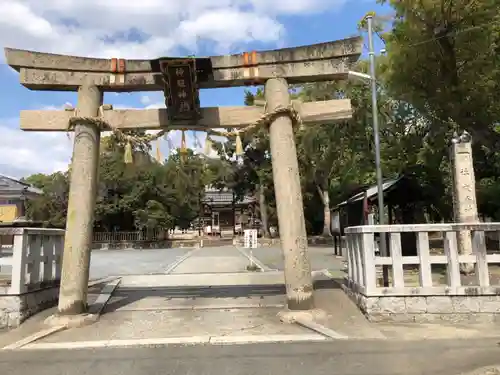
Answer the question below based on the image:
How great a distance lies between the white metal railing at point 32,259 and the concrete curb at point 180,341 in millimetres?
1677

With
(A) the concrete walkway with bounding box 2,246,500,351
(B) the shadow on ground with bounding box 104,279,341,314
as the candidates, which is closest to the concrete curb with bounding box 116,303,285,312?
(A) the concrete walkway with bounding box 2,246,500,351

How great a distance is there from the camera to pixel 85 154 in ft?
28.6

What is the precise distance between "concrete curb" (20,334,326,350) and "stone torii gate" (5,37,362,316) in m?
1.51

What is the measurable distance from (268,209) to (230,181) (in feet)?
17.6

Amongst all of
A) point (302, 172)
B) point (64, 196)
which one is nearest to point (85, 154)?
point (302, 172)

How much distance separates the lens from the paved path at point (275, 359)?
18.2 ft

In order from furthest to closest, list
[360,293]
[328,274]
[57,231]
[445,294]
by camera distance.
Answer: [328,274] < [57,231] < [360,293] < [445,294]

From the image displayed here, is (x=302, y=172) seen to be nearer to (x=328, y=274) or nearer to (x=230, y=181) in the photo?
(x=230, y=181)

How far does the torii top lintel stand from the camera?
348 inches

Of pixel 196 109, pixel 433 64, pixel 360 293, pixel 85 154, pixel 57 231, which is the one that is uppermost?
pixel 433 64

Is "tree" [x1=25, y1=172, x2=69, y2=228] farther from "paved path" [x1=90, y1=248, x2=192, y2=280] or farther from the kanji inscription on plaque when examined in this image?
the kanji inscription on plaque

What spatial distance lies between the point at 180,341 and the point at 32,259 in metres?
3.69

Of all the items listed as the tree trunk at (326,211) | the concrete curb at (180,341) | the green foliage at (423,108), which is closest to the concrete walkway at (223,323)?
the concrete curb at (180,341)

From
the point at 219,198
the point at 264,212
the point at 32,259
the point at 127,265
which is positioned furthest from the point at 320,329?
the point at 219,198
